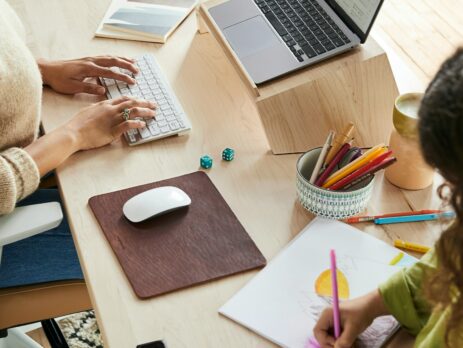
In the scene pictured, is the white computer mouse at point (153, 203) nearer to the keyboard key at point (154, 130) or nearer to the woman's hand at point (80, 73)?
the keyboard key at point (154, 130)

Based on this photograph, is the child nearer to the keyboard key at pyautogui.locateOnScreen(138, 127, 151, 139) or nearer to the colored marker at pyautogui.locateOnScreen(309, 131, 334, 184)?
the colored marker at pyautogui.locateOnScreen(309, 131, 334, 184)

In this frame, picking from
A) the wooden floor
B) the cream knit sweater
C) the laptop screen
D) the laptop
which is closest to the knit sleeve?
the cream knit sweater

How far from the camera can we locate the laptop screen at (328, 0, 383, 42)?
1.18m

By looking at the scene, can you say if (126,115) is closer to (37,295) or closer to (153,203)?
(153,203)

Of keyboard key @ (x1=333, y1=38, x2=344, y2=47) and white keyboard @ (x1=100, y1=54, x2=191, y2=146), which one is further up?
keyboard key @ (x1=333, y1=38, x2=344, y2=47)

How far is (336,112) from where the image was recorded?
3.97 ft

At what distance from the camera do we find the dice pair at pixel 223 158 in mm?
1177

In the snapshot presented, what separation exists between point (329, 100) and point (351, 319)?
0.47m

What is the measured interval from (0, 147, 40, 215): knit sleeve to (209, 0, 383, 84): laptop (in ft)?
1.45

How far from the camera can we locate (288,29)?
1308 millimetres

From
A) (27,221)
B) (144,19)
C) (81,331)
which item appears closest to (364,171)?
(27,221)

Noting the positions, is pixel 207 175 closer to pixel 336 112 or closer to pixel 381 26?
pixel 336 112

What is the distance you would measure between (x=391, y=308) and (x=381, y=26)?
7.35 feet

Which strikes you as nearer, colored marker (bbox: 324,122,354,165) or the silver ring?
colored marker (bbox: 324,122,354,165)
